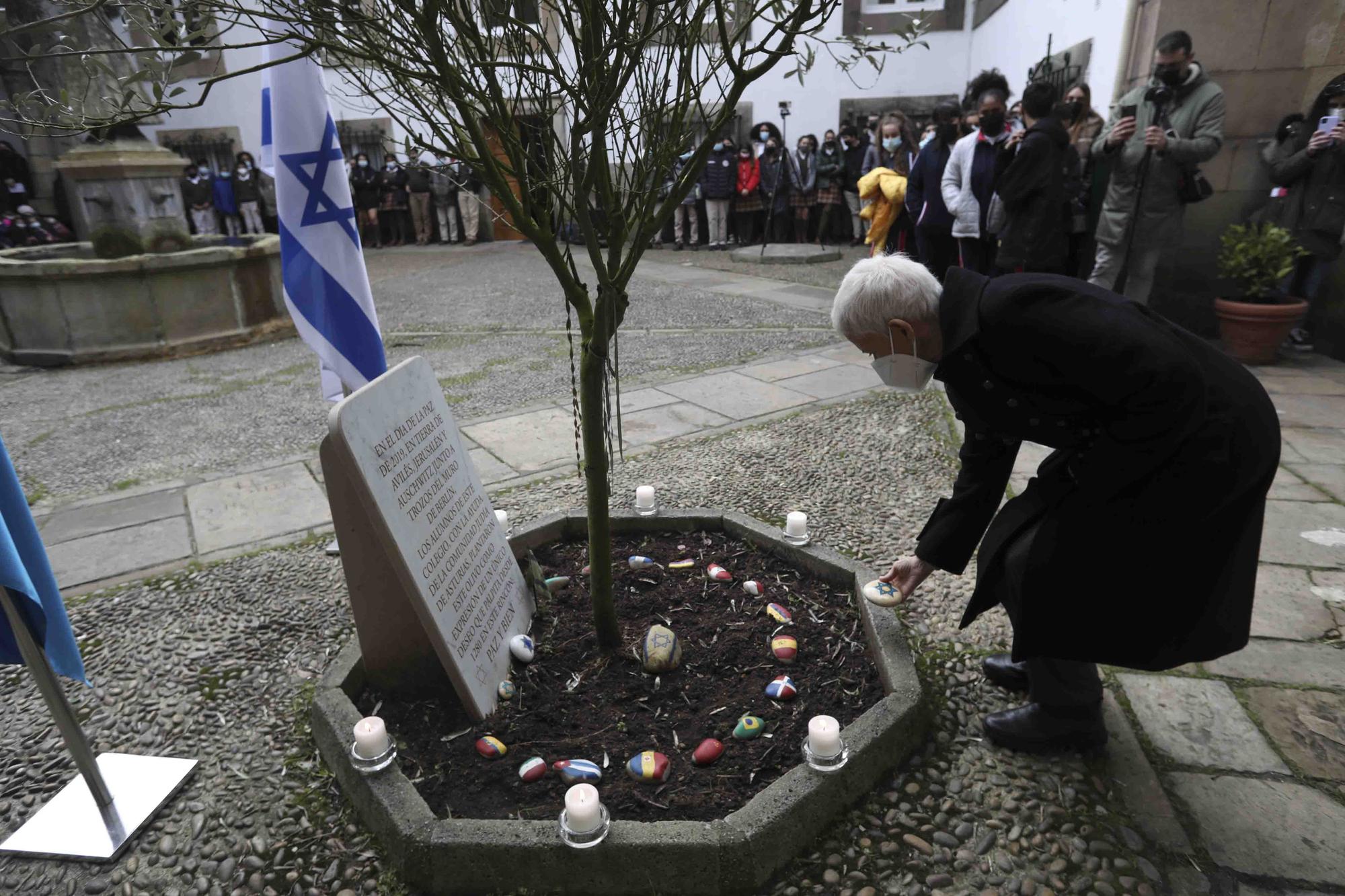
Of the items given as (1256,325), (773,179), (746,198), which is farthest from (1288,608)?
(746,198)

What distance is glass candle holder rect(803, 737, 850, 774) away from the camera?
1908mm

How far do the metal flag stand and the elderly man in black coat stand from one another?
2.13 metres

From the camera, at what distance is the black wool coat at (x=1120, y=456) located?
172 cm

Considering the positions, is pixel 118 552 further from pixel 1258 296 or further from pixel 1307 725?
pixel 1258 296

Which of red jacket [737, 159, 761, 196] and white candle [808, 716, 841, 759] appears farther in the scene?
red jacket [737, 159, 761, 196]

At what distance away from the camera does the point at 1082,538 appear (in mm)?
1867

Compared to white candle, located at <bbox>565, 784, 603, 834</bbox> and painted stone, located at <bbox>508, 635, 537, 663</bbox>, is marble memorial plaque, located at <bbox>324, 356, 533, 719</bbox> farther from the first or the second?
white candle, located at <bbox>565, 784, 603, 834</bbox>

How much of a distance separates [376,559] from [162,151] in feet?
26.9

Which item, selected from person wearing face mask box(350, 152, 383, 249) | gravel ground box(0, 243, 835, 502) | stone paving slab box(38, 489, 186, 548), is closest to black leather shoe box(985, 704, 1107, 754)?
stone paving slab box(38, 489, 186, 548)

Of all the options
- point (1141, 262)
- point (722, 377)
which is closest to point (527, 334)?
point (722, 377)

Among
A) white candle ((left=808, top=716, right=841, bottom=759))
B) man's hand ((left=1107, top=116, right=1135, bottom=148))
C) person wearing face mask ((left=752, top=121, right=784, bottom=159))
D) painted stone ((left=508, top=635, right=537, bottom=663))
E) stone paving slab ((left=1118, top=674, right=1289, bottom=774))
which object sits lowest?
stone paving slab ((left=1118, top=674, right=1289, bottom=774))

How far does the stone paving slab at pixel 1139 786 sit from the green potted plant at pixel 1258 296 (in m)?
4.49

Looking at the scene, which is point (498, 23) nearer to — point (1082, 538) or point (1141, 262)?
point (1082, 538)

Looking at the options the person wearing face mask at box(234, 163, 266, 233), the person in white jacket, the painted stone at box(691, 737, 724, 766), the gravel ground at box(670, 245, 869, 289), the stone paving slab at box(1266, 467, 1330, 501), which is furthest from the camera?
the person wearing face mask at box(234, 163, 266, 233)
